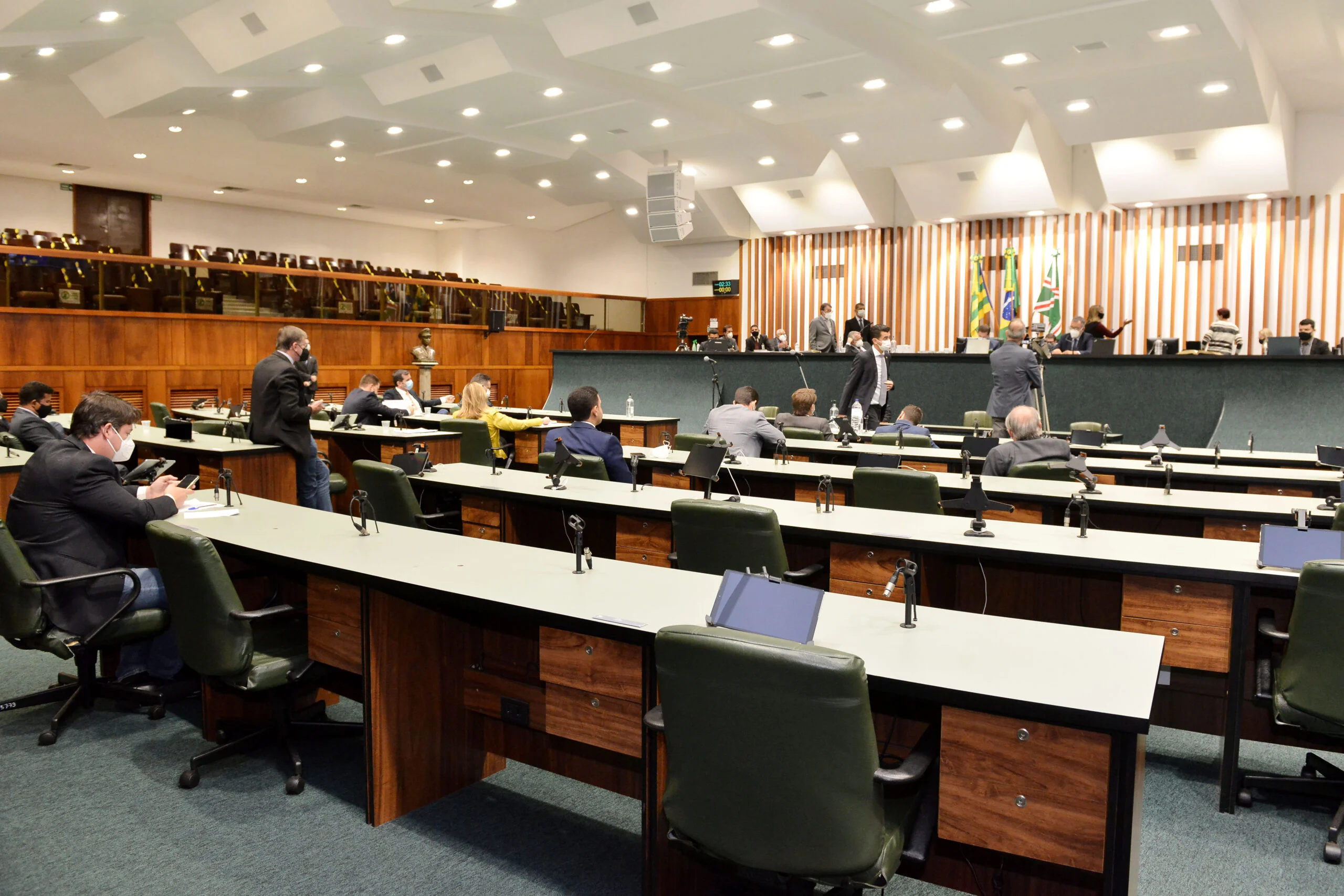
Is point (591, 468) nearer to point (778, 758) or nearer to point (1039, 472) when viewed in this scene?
point (1039, 472)

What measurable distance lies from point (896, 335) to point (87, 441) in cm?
1373

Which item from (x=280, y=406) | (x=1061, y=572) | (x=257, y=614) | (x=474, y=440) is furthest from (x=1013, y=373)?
(x=257, y=614)

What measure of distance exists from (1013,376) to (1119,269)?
264 inches

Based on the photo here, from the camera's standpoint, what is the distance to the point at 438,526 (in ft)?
18.0

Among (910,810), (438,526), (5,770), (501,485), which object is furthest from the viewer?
(438,526)

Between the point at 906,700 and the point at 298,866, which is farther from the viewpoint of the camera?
the point at 298,866

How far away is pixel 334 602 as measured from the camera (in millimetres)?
3074

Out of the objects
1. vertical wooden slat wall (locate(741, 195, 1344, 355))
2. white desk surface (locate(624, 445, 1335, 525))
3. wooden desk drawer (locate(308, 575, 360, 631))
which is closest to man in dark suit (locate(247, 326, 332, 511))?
white desk surface (locate(624, 445, 1335, 525))

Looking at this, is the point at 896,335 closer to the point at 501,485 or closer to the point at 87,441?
the point at 501,485

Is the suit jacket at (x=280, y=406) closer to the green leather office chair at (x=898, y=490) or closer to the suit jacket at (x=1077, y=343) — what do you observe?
the green leather office chair at (x=898, y=490)

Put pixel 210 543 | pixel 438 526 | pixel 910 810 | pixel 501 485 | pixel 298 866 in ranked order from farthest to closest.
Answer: pixel 438 526 → pixel 501 485 → pixel 210 543 → pixel 298 866 → pixel 910 810

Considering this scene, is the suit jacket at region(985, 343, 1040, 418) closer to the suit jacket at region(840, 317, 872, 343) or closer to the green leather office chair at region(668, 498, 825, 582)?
the suit jacket at region(840, 317, 872, 343)

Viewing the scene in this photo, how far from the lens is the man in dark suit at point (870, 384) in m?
9.48

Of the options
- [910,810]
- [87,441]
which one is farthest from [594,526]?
[910,810]
